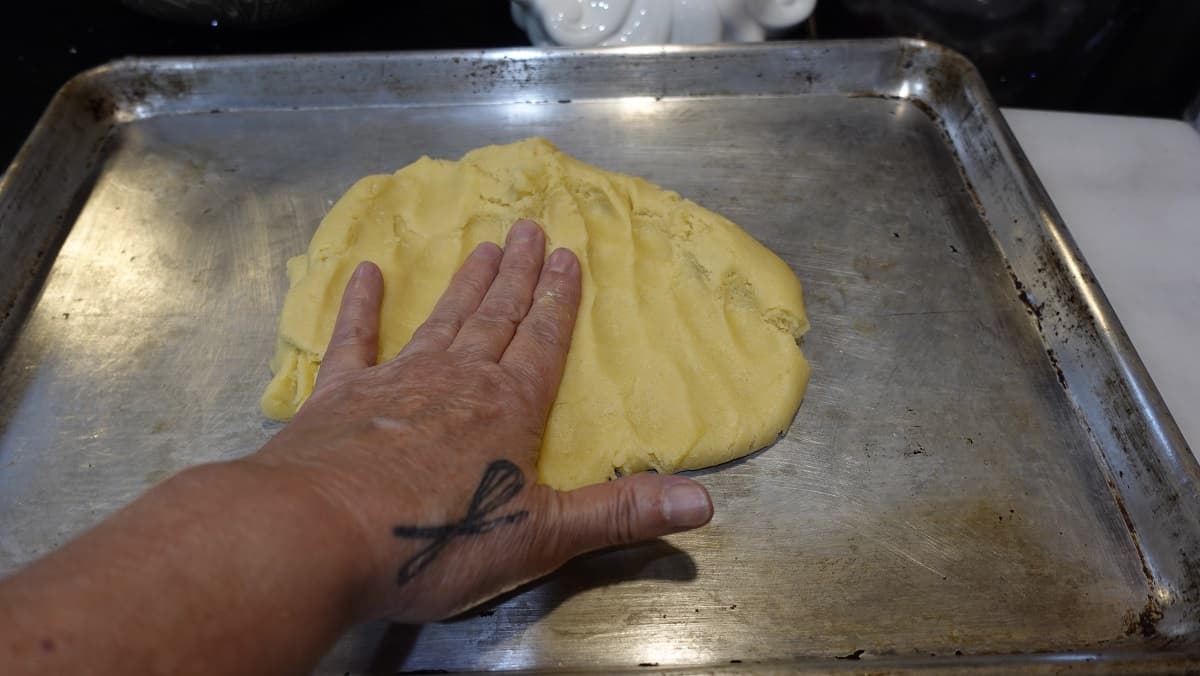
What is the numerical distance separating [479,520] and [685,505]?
316 millimetres

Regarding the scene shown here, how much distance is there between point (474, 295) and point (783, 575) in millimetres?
814

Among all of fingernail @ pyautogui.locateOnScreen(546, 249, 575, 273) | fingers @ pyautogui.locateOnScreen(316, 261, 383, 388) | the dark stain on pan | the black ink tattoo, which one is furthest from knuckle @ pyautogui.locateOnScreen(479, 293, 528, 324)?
the dark stain on pan

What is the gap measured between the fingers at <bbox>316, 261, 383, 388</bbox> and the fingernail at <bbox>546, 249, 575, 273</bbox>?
36cm

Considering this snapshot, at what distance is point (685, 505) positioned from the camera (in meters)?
1.09

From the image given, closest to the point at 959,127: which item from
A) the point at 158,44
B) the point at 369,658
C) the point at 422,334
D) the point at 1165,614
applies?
the point at 1165,614

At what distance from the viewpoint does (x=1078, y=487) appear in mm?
1429

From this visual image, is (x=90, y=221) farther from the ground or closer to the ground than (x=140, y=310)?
farther from the ground

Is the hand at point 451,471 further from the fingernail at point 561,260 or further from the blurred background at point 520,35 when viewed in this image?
the blurred background at point 520,35

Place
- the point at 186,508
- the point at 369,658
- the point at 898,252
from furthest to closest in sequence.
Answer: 1. the point at 898,252
2. the point at 369,658
3. the point at 186,508

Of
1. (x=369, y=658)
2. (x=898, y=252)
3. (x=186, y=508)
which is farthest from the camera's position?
(x=898, y=252)

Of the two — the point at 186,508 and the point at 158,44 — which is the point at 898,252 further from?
the point at 158,44

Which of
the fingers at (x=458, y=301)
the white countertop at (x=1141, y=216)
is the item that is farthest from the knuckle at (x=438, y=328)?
the white countertop at (x=1141, y=216)

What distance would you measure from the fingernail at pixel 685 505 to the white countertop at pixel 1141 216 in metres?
1.25

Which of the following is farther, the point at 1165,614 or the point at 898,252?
the point at 898,252
